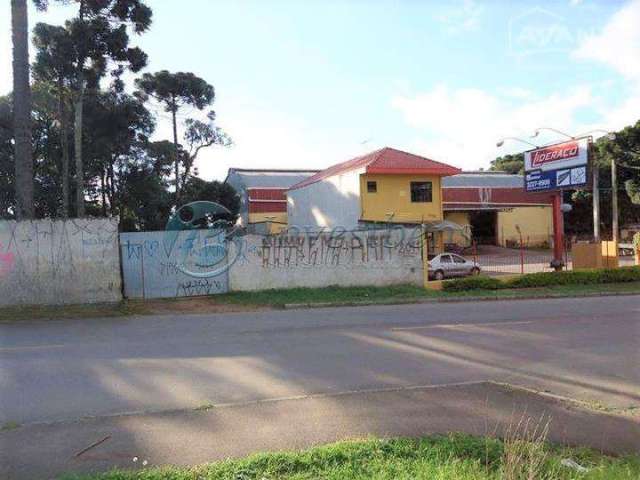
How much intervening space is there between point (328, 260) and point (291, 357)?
10.7 m

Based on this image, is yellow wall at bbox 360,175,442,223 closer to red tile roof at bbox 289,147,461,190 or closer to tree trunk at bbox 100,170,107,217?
red tile roof at bbox 289,147,461,190

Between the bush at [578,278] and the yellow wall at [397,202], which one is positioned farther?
the yellow wall at [397,202]

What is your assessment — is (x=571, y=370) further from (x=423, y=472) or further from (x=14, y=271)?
(x=14, y=271)

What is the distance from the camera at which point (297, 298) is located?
55.0 feet

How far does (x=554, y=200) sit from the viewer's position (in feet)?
80.5

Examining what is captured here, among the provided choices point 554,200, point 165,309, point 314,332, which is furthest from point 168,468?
point 554,200

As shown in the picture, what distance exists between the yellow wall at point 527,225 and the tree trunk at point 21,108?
1638 inches

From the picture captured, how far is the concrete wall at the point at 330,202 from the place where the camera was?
106 feet

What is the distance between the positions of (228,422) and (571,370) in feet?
15.5

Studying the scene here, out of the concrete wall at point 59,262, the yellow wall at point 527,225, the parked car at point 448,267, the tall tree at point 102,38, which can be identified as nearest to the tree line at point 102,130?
the tall tree at point 102,38

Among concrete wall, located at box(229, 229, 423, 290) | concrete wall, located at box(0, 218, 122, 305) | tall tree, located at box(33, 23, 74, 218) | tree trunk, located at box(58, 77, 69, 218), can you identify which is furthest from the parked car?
tree trunk, located at box(58, 77, 69, 218)

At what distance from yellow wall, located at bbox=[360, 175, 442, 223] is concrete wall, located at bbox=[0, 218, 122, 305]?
1793 centimetres

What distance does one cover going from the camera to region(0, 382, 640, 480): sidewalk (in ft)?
14.7

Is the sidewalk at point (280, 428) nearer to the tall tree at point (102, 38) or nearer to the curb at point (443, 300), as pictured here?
the curb at point (443, 300)
